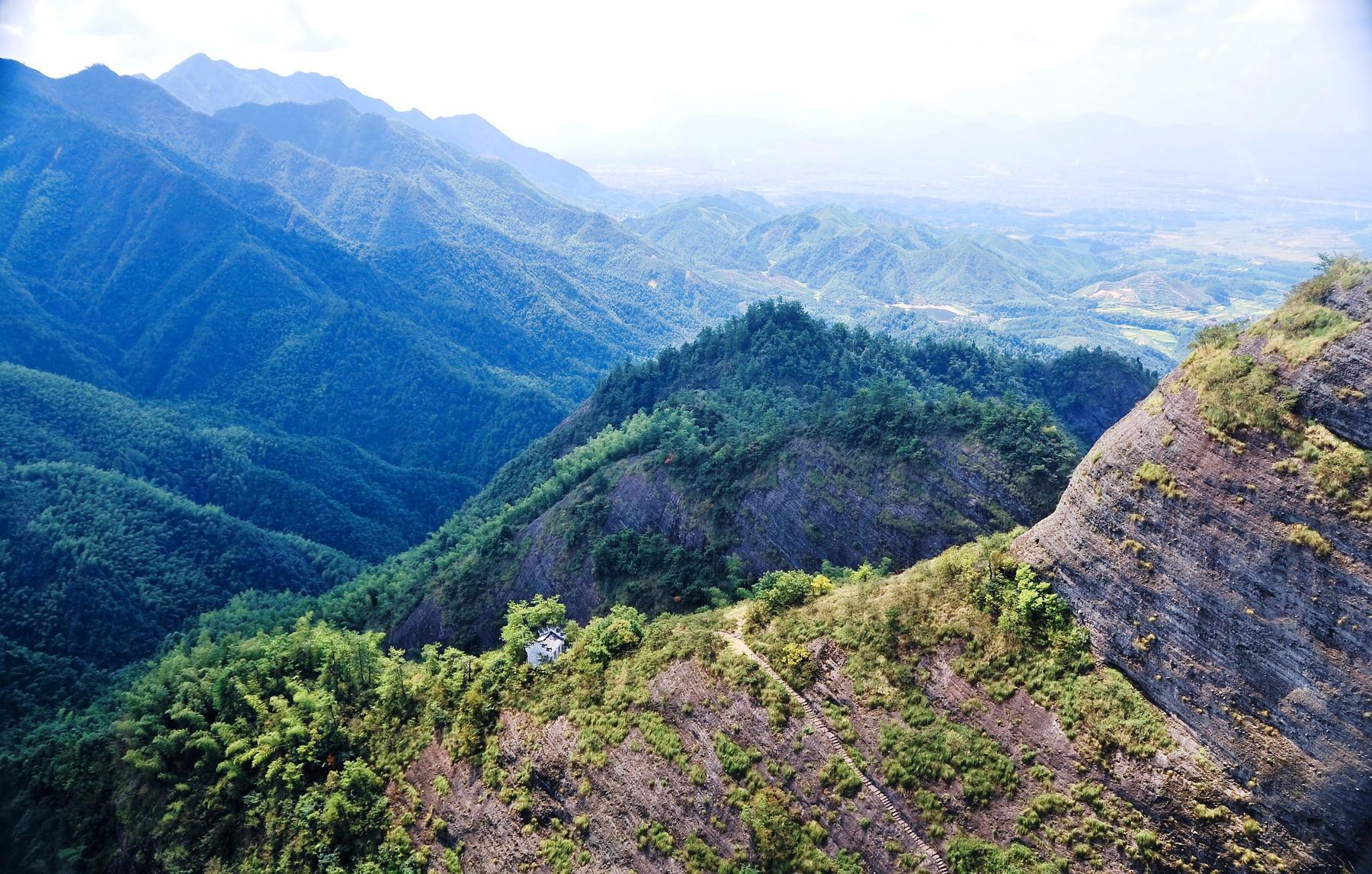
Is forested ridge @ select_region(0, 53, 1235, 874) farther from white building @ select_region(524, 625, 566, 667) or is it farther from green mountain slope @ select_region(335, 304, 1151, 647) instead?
white building @ select_region(524, 625, 566, 667)

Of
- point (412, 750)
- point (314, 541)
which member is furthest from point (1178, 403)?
point (314, 541)

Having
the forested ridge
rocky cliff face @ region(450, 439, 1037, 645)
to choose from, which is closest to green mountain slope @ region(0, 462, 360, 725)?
the forested ridge

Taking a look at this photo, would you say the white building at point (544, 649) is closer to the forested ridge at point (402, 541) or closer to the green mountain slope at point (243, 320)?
the forested ridge at point (402, 541)

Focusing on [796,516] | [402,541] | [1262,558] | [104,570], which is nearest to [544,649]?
[796,516]

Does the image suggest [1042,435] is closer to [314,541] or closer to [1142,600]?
[1142,600]

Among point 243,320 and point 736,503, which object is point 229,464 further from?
point 736,503

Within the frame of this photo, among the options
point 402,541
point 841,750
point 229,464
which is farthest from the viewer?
point 229,464
